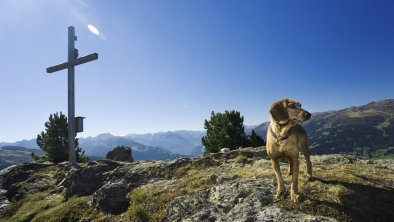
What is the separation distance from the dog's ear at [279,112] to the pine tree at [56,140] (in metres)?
43.7

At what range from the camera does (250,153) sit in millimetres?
16297

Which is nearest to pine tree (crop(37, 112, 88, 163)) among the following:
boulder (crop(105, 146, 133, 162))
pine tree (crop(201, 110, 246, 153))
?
boulder (crop(105, 146, 133, 162))

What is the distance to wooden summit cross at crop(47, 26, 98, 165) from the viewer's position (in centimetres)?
2294

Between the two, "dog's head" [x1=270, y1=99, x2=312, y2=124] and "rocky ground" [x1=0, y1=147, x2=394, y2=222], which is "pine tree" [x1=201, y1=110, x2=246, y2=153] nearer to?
"rocky ground" [x1=0, y1=147, x2=394, y2=222]

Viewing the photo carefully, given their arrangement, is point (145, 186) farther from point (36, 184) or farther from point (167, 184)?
point (36, 184)

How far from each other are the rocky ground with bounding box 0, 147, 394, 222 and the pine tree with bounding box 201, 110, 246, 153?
24368 mm

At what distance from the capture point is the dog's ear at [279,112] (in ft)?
27.2

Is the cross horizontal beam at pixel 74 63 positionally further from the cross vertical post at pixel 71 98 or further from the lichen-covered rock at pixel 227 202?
the lichen-covered rock at pixel 227 202

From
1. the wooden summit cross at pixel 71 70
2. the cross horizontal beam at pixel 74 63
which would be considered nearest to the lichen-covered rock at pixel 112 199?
the wooden summit cross at pixel 71 70

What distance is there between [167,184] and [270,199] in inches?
199

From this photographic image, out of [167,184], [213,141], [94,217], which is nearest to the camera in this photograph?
[94,217]

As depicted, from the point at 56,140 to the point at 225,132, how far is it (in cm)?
2661

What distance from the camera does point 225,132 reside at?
41.9 meters

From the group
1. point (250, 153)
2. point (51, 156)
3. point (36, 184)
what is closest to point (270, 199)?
point (250, 153)
